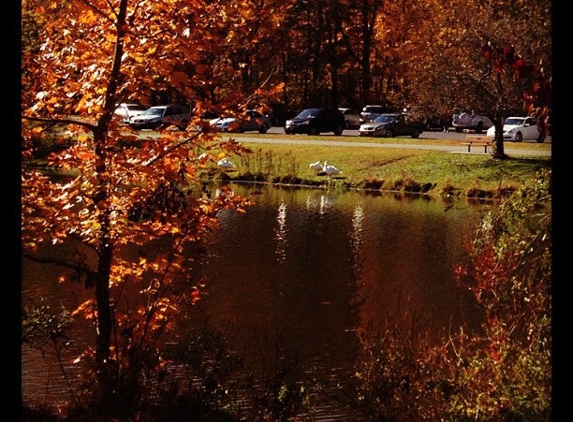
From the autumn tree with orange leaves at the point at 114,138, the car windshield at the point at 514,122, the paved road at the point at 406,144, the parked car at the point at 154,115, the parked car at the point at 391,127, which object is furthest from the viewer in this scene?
the parked car at the point at 154,115

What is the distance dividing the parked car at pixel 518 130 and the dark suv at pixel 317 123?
983cm

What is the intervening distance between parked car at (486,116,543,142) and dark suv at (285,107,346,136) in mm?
9826

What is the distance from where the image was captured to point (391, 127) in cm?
5794

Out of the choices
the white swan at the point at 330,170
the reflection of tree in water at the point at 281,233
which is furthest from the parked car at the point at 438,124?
the reflection of tree in water at the point at 281,233

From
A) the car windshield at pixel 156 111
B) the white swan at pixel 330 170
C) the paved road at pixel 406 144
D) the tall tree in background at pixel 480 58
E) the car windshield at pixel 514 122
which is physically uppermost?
the tall tree in background at pixel 480 58

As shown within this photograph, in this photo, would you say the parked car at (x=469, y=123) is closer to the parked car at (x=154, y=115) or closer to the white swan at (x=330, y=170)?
the parked car at (x=154, y=115)

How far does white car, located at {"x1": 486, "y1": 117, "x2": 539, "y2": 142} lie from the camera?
53.1 metres

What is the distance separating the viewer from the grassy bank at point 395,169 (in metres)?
40.5

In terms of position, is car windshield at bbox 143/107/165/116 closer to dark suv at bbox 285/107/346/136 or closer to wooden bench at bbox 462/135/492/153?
dark suv at bbox 285/107/346/136

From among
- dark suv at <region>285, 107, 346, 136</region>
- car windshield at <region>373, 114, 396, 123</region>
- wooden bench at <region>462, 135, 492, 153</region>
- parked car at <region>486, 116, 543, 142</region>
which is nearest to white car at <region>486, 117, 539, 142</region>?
parked car at <region>486, 116, 543, 142</region>

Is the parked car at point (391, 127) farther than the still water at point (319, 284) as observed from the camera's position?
Yes

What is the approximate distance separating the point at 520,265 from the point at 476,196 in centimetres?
2799

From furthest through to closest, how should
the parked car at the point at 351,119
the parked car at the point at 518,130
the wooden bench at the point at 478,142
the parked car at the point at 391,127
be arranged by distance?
the parked car at the point at 351,119 → the parked car at the point at 391,127 → the parked car at the point at 518,130 → the wooden bench at the point at 478,142
